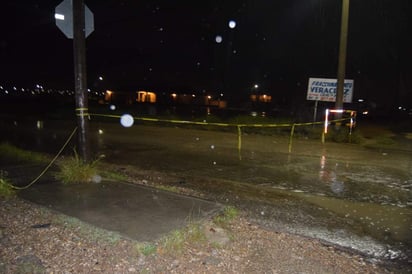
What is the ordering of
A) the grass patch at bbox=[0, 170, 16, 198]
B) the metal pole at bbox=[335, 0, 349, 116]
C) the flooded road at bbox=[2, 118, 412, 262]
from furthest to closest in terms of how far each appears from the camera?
the metal pole at bbox=[335, 0, 349, 116] < the grass patch at bbox=[0, 170, 16, 198] < the flooded road at bbox=[2, 118, 412, 262]

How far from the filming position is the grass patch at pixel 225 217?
5.25 meters

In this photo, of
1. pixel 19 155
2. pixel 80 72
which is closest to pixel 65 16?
pixel 80 72

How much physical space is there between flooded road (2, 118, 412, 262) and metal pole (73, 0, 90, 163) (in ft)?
7.01

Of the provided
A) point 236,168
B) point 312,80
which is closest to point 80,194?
point 236,168

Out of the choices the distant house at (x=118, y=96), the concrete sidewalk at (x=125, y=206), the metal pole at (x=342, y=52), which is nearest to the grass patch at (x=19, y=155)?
the concrete sidewalk at (x=125, y=206)

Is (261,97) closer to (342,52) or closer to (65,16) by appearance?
(342,52)

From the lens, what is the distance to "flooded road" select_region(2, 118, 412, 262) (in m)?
5.67

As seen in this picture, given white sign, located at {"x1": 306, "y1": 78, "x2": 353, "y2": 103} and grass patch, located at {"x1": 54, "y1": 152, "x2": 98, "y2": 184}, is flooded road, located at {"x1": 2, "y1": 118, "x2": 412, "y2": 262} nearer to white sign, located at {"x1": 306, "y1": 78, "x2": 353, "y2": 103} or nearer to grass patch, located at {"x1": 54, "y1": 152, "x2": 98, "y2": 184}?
grass patch, located at {"x1": 54, "y1": 152, "x2": 98, "y2": 184}

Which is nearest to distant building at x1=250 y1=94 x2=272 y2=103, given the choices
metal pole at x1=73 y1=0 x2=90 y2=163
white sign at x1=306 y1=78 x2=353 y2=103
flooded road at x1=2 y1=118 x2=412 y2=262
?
white sign at x1=306 y1=78 x2=353 y2=103

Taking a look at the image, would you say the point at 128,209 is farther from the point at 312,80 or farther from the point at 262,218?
the point at 312,80

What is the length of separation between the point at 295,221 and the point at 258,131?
12761mm

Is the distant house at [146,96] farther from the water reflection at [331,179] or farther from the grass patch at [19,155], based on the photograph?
the water reflection at [331,179]

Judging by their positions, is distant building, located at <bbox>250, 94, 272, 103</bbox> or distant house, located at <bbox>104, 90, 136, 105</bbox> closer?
distant house, located at <bbox>104, 90, 136, 105</bbox>

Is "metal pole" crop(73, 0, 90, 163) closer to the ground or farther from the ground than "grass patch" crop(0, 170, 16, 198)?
farther from the ground
